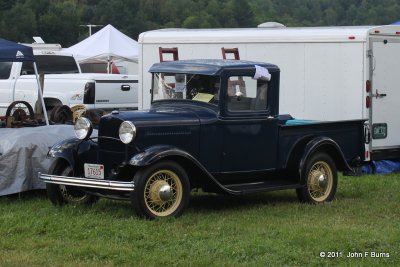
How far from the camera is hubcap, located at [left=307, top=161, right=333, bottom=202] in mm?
9625

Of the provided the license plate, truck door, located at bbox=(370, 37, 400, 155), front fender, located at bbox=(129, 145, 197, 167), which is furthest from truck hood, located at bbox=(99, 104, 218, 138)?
truck door, located at bbox=(370, 37, 400, 155)

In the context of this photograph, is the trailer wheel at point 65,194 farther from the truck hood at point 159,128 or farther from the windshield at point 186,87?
the windshield at point 186,87

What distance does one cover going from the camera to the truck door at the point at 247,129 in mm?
8961

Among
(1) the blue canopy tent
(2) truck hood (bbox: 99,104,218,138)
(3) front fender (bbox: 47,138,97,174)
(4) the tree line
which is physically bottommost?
(3) front fender (bbox: 47,138,97,174)

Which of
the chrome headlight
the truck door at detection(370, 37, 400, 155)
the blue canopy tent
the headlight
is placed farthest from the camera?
the truck door at detection(370, 37, 400, 155)

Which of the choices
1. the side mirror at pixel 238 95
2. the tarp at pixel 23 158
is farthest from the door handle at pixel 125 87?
the side mirror at pixel 238 95

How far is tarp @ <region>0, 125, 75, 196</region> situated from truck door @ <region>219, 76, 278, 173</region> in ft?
7.56

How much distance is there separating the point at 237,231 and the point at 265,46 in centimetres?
575

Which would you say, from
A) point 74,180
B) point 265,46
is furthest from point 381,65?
point 74,180

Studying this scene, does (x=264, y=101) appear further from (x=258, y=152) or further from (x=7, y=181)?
(x=7, y=181)

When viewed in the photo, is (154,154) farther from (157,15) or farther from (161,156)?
(157,15)

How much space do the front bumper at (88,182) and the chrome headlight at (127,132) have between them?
451 millimetres

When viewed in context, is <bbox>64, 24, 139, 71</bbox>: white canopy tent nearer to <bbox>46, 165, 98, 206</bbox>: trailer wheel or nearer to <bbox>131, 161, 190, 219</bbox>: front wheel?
<bbox>46, 165, 98, 206</bbox>: trailer wheel

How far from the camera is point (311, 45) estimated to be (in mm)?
12492
